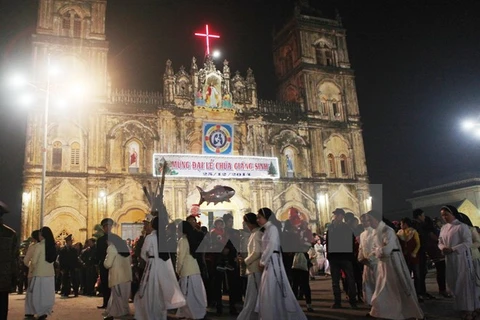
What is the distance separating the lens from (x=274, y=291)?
5.54 metres

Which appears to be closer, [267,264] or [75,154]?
[267,264]

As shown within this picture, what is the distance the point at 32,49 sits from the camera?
23.1 metres

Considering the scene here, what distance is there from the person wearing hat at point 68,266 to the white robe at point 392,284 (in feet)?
31.7

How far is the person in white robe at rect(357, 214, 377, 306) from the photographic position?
6.78 metres

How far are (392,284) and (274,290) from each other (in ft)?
5.99

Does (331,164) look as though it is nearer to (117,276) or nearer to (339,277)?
(339,277)

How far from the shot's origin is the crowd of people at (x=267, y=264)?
19.2 ft

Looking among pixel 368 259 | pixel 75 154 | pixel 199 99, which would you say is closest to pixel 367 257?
pixel 368 259

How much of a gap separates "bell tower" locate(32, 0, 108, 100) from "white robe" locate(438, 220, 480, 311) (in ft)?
68.0

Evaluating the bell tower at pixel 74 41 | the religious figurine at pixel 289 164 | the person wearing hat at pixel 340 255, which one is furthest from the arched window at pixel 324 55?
the person wearing hat at pixel 340 255

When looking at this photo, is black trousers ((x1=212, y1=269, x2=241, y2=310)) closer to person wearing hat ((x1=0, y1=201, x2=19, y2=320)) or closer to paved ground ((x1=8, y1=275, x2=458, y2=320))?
paved ground ((x1=8, y1=275, x2=458, y2=320))

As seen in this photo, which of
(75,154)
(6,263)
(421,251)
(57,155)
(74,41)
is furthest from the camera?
(74,41)

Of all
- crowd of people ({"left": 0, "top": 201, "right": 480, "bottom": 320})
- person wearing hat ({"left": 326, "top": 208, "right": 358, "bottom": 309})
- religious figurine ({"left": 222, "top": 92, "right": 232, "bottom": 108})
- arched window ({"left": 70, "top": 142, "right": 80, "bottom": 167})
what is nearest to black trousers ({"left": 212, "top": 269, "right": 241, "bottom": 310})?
crowd of people ({"left": 0, "top": 201, "right": 480, "bottom": 320})

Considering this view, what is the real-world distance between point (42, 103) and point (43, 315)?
56.2 ft
